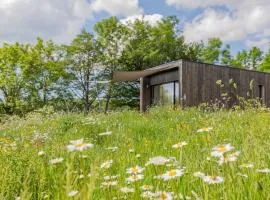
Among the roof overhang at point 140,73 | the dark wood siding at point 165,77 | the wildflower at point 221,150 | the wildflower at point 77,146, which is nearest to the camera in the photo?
the wildflower at point 77,146

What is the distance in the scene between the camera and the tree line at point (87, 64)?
3133 centimetres

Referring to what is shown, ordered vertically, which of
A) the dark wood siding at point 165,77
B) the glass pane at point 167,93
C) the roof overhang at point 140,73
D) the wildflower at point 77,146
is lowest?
the wildflower at point 77,146

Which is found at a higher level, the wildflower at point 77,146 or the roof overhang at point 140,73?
the roof overhang at point 140,73

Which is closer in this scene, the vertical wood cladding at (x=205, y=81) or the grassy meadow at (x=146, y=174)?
the grassy meadow at (x=146, y=174)

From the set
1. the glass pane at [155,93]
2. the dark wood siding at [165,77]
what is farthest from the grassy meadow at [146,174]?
the glass pane at [155,93]

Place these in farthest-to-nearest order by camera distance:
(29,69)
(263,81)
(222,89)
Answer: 1. (29,69)
2. (263,81)
3. (222,89)

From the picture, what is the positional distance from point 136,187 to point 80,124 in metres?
6.08

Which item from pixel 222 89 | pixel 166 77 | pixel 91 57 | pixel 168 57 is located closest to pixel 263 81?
pixel 222 89

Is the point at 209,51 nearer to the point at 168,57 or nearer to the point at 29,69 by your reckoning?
the point at 168,57

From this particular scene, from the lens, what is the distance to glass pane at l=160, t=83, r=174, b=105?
19.7m

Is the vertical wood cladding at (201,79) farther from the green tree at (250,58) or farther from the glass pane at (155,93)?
the green tree at (250,58)

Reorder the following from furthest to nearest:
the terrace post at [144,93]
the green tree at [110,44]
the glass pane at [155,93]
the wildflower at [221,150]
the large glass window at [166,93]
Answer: the green tree at [110,44]
the terrace post at [144,93]
the glass pane at [155,93]
the large glass window at [166,93]
the wildflower at [221,150]

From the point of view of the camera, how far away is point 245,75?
21.2 m

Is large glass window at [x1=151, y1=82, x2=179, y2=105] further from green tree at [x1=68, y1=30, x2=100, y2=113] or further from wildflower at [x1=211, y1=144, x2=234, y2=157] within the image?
wildflower at [x1=211, y1=144, x2=234, y2=157]
